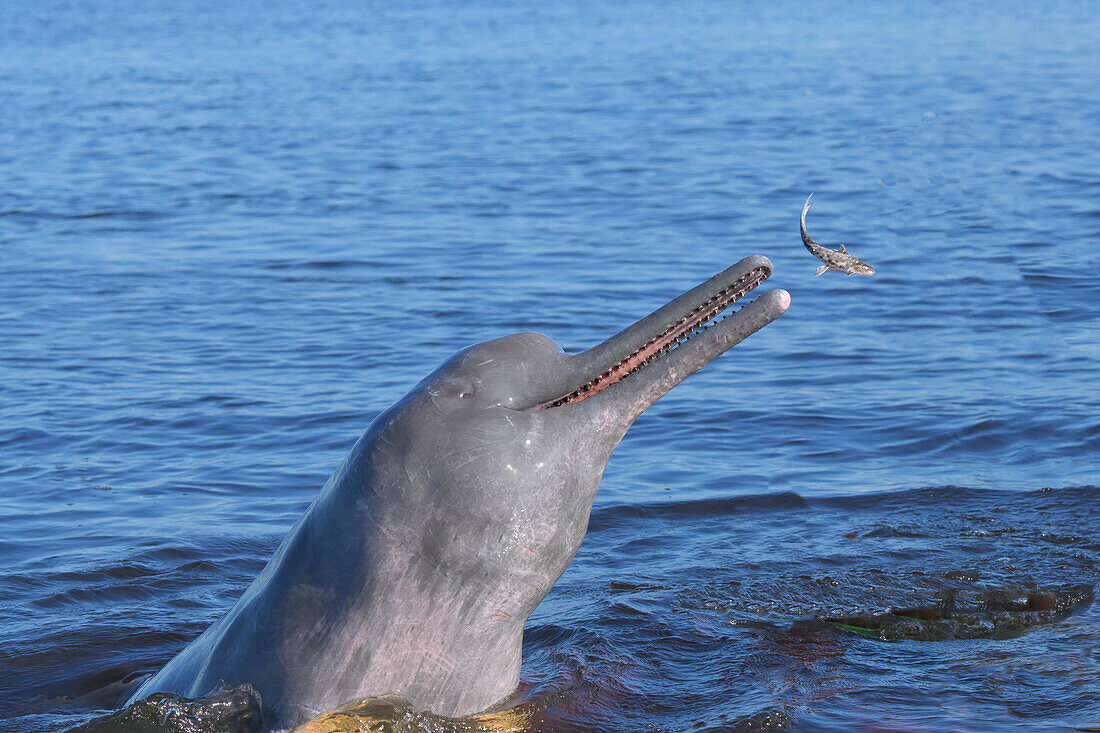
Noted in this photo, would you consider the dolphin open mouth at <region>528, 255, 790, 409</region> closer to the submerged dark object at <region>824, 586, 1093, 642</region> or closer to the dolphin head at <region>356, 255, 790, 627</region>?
Result: the dolphin head at <region>356, 255, 790, 627</region>

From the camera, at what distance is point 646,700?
6.34m

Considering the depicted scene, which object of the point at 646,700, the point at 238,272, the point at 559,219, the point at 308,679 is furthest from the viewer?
the point at 559,219

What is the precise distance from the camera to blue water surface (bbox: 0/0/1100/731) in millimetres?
7156

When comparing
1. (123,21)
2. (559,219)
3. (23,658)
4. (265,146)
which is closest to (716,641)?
(23,658)

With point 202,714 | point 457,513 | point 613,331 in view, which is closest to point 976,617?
point 457,513

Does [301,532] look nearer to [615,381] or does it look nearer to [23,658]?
[615,381]

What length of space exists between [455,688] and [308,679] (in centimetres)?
55

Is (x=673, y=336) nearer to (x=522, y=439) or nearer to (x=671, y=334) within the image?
(x=671, y=334)

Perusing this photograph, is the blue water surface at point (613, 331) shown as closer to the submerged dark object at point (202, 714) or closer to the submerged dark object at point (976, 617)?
the submerged dark object at point (976, 617)

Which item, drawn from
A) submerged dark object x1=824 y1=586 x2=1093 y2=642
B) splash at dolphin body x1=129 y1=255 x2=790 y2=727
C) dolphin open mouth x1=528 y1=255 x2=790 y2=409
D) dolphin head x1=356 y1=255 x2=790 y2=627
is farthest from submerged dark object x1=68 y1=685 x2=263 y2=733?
submerged dark object x1=824 y1=586 x2=1093 y2=642

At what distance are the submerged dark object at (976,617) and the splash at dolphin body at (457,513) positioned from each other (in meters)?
2.63

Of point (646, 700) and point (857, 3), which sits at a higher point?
point (857, 3)

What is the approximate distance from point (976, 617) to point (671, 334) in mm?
3064

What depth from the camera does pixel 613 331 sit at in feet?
44.6
